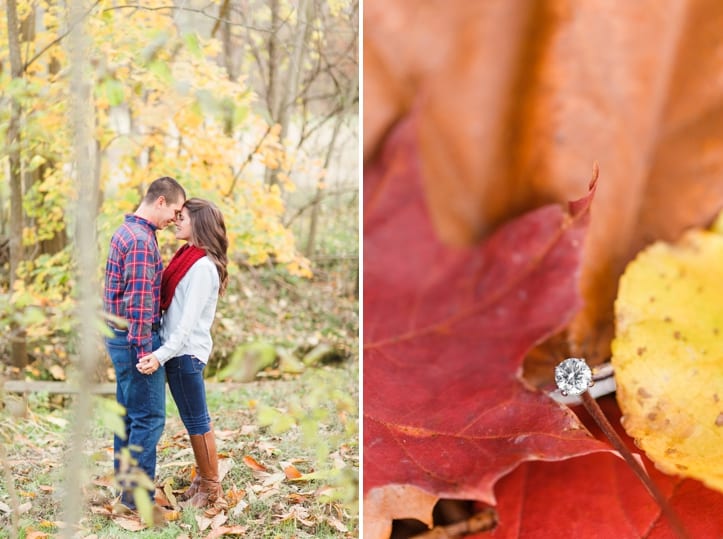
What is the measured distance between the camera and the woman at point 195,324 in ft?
2.92

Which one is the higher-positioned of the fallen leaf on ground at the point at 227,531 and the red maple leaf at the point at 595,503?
the red maple leaf at the point at 595,503

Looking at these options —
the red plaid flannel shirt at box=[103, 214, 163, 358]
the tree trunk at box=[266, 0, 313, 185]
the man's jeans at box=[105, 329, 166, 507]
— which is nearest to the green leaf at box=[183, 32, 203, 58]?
the tree trunk at box=[266, 0, 313, 185]

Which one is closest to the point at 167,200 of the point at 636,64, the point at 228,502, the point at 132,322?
the point at 132,322

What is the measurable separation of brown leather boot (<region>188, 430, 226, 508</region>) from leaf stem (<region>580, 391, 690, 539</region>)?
487mm

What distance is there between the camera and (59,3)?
0.89 meters

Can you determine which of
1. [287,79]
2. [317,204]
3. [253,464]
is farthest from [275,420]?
[287,79]

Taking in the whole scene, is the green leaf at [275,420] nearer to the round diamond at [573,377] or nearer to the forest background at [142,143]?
the forest background at [142,143]

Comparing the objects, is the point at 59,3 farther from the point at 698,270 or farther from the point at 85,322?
the point at 698,270

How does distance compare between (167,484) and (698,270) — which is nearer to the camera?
(698,270)

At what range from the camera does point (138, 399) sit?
2.96ft

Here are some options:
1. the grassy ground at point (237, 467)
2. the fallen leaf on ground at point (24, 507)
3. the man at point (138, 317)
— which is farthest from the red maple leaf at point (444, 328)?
the fallen leaf on ground at point (24, 507)

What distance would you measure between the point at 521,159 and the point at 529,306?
0.18 m

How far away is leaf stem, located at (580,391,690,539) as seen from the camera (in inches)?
28.0

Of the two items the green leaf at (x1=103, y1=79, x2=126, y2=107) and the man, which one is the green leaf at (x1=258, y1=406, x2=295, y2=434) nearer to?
the man
